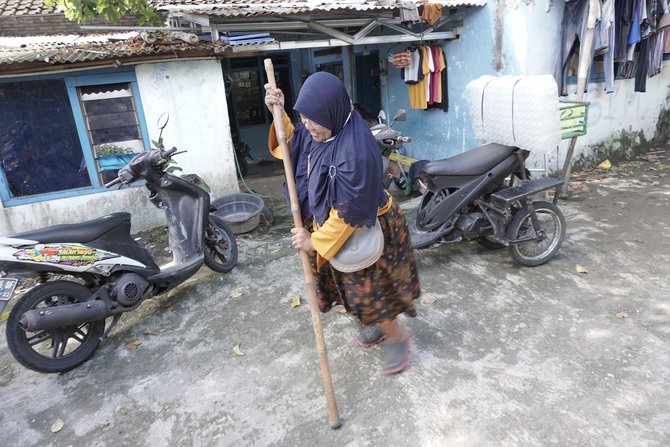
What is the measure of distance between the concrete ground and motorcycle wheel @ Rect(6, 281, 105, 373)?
0.37 feet

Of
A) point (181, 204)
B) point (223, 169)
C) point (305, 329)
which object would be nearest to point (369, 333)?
point (305, 329)

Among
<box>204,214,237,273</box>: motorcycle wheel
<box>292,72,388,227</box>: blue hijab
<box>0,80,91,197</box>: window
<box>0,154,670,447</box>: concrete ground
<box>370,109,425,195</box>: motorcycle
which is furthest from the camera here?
<box>0,80,91,197</box>: window

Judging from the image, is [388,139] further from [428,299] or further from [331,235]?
[331,235]

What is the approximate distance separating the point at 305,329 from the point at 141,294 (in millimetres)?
1280

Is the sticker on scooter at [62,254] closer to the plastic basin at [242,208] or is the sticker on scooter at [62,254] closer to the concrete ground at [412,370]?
the concrete ground at [412,370]

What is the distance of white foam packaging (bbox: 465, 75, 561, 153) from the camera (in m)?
3.39

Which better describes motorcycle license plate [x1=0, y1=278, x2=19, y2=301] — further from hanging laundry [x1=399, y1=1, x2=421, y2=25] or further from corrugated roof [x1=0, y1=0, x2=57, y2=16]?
corrugated roof [x1=0, y1=0, x2=57, y2=16]

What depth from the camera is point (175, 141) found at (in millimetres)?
5941

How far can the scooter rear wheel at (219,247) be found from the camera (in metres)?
4.16

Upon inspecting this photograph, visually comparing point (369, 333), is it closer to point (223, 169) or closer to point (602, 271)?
point (602, 271)

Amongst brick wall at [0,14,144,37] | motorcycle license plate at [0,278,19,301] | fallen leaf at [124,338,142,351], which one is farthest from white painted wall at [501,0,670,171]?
brick wall at [0,14,144,37]

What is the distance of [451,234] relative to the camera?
3.93m

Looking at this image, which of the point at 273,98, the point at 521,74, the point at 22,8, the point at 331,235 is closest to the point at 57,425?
the point at 331,235

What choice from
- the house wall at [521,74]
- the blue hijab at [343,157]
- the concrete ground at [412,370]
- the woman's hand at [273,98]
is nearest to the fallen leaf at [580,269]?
the concrete ground at [412,370]
